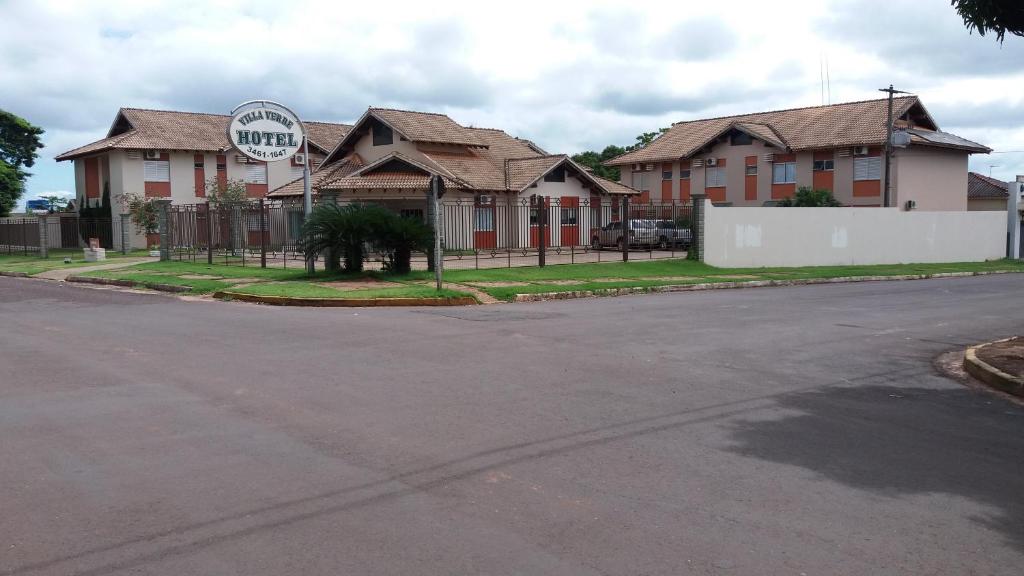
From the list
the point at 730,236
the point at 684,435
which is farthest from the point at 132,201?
the point at 684,435

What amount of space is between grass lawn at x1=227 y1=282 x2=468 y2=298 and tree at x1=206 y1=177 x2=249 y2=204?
923 inches

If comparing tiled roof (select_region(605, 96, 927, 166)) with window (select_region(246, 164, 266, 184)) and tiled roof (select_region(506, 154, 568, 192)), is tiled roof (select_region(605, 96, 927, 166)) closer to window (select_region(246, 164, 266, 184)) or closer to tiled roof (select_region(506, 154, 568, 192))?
tiled roof (select_region(506, 154, 568, 192))

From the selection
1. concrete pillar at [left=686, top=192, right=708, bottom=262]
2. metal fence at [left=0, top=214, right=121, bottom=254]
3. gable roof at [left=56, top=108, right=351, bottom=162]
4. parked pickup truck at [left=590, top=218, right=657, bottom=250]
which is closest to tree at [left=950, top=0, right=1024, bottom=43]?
concrete pillar at [left=686, top=192, right=708, bottom=262]

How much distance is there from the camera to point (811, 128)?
48562mm

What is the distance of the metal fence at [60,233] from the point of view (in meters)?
43.0

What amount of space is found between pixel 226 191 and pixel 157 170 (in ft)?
19.0

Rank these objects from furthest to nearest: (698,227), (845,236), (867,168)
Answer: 1. (867,168)
2. (845,236)
3. (698,227)

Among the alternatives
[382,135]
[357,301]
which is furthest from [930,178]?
[357,301]

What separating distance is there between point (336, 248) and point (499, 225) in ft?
61.1

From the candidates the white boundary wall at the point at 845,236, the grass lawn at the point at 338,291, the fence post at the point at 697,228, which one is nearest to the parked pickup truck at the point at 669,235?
the white boundary wall at the point at 845,236

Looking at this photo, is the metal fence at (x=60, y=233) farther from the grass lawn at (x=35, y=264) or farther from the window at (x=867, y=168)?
the window at (x=867, y=168)

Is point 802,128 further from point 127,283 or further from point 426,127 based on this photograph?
point 127,283

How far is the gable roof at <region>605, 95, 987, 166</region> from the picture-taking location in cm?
4538

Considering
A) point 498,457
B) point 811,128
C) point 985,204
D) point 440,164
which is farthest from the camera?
point 985,204
